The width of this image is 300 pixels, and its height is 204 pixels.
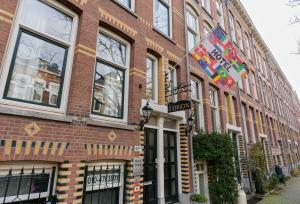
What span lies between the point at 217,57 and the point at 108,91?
4.11 m

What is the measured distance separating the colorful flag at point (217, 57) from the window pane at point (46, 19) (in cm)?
404

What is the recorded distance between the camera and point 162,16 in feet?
25.5

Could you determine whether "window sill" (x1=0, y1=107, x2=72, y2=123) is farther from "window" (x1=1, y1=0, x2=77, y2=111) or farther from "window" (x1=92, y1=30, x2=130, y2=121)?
"window" (x1=92, y1=30, x2=130, y2=121)

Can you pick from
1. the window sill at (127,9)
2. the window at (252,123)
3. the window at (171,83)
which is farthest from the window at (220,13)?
the window sill at (127,9)

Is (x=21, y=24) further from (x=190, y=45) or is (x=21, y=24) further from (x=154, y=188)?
(x=190, y=45)

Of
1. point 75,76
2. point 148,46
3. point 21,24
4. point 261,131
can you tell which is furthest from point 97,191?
point 261,131

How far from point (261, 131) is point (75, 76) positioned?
15.0 m

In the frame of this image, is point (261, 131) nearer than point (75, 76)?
No

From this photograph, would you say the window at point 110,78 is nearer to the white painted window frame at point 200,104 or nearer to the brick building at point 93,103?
the brick building at point 93,103

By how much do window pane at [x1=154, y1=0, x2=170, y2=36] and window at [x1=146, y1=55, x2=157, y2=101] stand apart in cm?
154

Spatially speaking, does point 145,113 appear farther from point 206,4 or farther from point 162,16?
point 206,4

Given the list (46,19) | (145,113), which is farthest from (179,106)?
(46,19)

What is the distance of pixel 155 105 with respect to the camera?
233 inches

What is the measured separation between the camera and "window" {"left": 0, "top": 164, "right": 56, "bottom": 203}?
308 centimetres
